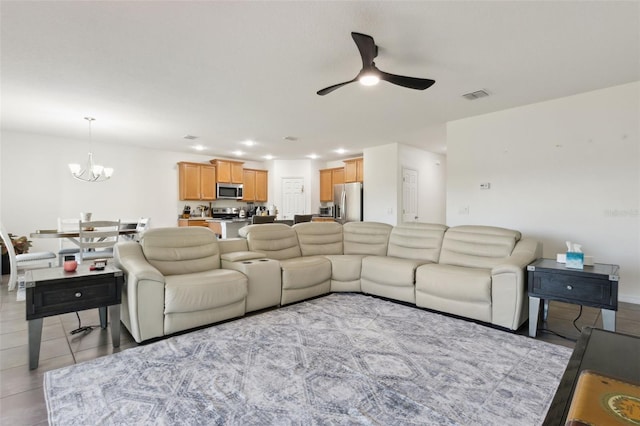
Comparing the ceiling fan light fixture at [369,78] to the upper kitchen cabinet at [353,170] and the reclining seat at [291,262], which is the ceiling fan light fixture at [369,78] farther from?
the upper kitchen cabinet at [353,170]

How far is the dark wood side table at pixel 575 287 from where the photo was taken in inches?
96.5

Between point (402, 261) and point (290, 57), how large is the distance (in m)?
2.64

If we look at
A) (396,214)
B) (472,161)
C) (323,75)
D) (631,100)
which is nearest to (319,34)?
(323,75)

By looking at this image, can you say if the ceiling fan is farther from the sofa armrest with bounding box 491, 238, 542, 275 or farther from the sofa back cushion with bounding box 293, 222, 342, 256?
the sofa back cushion with bounding box 293, 222, 342, 256

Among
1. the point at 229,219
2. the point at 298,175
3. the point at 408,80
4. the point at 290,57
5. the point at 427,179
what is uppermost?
the point at 290,57

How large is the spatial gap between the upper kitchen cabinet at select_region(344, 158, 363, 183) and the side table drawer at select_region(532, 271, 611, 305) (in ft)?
17.7

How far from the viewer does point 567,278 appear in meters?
2.62

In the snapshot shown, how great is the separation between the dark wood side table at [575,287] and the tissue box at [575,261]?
5 centimetres

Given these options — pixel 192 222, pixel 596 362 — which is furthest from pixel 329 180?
pixel 596 362

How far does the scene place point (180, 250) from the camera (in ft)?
10.9

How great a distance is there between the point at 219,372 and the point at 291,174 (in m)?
7.32

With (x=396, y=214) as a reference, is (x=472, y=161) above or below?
above

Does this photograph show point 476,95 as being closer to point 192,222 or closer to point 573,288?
point 573,288

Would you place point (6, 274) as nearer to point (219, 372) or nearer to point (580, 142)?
point (219, 372)
